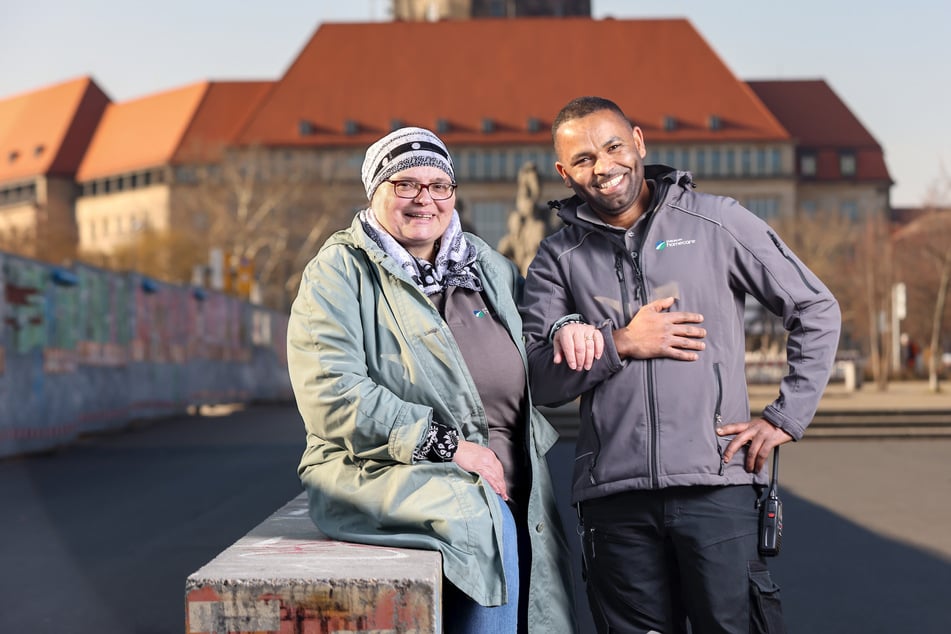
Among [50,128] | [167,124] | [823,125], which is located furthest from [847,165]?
[50,128]

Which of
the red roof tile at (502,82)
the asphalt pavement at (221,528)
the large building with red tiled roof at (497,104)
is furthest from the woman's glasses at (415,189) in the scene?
the red roof tile at (502,82)

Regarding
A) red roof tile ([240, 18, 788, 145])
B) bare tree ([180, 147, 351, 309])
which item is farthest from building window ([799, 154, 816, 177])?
bare tree ([180, 147, 351, 309])

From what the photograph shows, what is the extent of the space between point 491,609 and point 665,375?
0.78 metres

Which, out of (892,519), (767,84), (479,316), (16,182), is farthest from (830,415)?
(16,182)

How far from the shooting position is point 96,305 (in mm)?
20250

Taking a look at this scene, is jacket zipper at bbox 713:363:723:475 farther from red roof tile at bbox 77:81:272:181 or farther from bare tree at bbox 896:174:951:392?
red roof tile at bbox 77:81:272:181

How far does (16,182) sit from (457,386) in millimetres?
111530

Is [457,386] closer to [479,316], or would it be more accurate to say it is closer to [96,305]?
[479,316]

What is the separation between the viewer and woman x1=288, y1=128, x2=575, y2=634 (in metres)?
3.64

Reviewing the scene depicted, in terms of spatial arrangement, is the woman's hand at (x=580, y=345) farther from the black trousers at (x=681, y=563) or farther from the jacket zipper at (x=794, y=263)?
the jacket zipper at (x=794, y=263)

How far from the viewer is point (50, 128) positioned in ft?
357

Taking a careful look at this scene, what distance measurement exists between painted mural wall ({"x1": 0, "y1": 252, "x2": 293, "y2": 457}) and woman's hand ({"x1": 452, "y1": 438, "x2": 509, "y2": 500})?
1295 cm

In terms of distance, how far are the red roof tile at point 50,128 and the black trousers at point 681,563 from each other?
10784cm

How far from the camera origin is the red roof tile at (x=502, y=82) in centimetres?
9200
